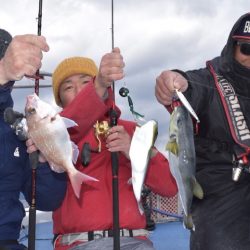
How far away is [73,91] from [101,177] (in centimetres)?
89

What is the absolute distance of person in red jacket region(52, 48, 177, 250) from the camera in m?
3.76

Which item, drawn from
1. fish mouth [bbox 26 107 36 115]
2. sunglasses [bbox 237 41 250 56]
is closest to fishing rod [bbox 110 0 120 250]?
fish mouth [bbox 26 107 36 115]

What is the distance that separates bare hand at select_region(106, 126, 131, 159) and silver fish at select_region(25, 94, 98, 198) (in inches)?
30.8

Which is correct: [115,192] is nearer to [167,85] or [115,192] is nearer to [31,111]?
[167,85]

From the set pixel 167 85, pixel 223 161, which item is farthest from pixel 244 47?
pixel 167 85

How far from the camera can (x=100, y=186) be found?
396 centimetres

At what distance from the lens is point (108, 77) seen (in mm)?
3549

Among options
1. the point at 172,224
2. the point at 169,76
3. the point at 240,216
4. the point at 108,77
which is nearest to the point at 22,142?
the point at 108,77

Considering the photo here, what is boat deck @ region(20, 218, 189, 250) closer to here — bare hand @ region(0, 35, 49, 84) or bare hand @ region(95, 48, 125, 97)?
bare hand @ region(95, 48, 125, 97)

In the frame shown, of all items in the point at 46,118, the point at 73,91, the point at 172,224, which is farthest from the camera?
the point at 172,224

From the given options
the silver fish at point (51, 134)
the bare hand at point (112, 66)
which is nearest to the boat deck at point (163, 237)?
the bare hand at point (112, 66)

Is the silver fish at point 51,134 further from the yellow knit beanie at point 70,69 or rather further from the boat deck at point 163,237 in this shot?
the boat deck at point 163,237

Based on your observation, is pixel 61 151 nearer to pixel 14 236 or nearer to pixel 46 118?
pixel 46 118

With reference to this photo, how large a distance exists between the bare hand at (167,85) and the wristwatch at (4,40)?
3.79 feet
